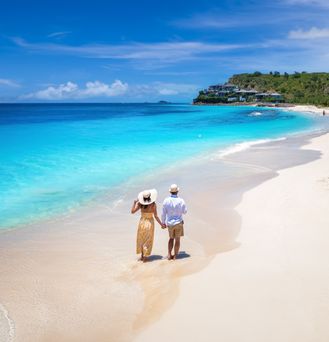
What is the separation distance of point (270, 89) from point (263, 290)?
167 meters

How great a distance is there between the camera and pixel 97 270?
291 inches

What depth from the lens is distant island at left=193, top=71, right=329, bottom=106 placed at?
142 m

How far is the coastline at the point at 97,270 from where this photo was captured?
5.70 meters

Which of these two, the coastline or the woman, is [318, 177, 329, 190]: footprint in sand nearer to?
the coastline

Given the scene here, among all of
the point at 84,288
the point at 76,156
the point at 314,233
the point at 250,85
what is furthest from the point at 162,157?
the point at 250,85

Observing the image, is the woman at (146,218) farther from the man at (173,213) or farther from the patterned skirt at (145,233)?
the man at (173,213)

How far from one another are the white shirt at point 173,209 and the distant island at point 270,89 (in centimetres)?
12165

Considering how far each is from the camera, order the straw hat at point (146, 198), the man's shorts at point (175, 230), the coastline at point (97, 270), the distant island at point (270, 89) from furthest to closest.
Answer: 1. the distant island at point (270, 89)
2. the man's shorts at point (175, 230)
3. the straw hat at point (146, 198)
4. the coastline at point (97, 270)

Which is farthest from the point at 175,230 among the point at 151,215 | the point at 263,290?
the point at 263,290

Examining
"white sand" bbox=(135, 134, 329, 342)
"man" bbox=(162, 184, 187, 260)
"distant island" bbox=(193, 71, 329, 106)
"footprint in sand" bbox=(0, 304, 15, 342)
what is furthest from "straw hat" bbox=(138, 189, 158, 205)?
"distant island" bbox=(193, 71, 329, 106)

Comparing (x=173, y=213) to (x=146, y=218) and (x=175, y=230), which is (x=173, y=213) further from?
(x=146, y=218)

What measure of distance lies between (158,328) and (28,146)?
Result: 91.9ft

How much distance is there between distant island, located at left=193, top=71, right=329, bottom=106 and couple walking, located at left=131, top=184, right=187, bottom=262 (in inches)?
4790

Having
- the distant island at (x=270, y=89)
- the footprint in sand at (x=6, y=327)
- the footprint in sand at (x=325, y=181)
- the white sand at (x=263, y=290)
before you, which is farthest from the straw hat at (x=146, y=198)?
the distant island at (x=270, y=89)
